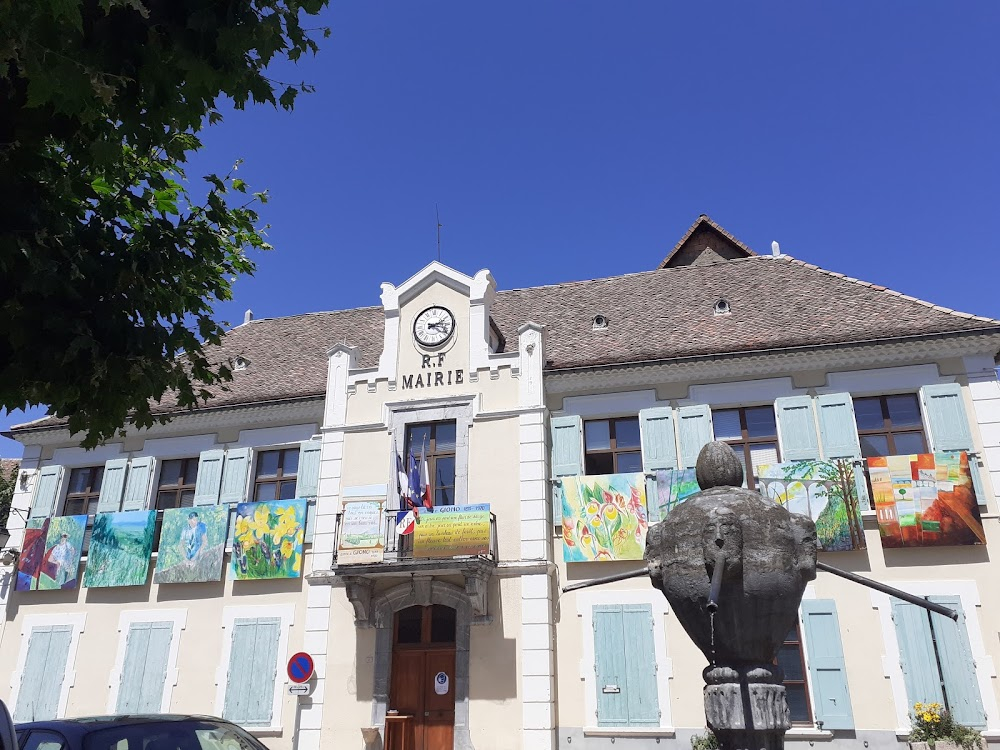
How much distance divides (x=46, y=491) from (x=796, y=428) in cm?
1659

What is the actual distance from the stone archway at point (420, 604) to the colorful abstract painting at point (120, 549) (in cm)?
554

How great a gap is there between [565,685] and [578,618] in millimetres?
1164

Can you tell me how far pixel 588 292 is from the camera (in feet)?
67.8

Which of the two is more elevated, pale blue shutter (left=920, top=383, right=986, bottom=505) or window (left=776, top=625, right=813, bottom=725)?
pale blue shutter (left=920, top=383, right=986, bottom=505)

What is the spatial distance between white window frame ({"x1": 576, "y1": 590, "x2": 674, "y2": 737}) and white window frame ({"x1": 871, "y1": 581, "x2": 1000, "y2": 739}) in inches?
138

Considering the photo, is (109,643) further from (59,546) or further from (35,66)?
(35,66)

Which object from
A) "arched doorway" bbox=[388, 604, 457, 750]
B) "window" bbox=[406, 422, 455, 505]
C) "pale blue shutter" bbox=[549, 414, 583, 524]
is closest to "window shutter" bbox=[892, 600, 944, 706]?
"pale blue shutter" bbox=[549, 414, 583, 524]

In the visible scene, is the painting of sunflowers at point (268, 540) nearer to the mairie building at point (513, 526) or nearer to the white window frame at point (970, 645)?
the mairie building at point (513, 526)

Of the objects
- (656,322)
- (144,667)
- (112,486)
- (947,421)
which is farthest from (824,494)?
(112,486)

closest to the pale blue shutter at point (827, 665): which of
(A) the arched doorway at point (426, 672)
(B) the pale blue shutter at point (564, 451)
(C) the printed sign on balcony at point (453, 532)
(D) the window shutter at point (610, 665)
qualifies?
(D) the window shutter at point (610, 665)

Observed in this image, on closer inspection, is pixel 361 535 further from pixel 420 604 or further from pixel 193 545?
pixel 193 545

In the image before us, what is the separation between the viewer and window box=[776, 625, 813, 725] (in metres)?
13.0

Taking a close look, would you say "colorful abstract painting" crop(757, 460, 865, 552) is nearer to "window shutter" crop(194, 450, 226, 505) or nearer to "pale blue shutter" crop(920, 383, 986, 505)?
"pale blue shutter" crop(920, 383, 986, 505)

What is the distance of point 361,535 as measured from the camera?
Answer: 49.0ft
